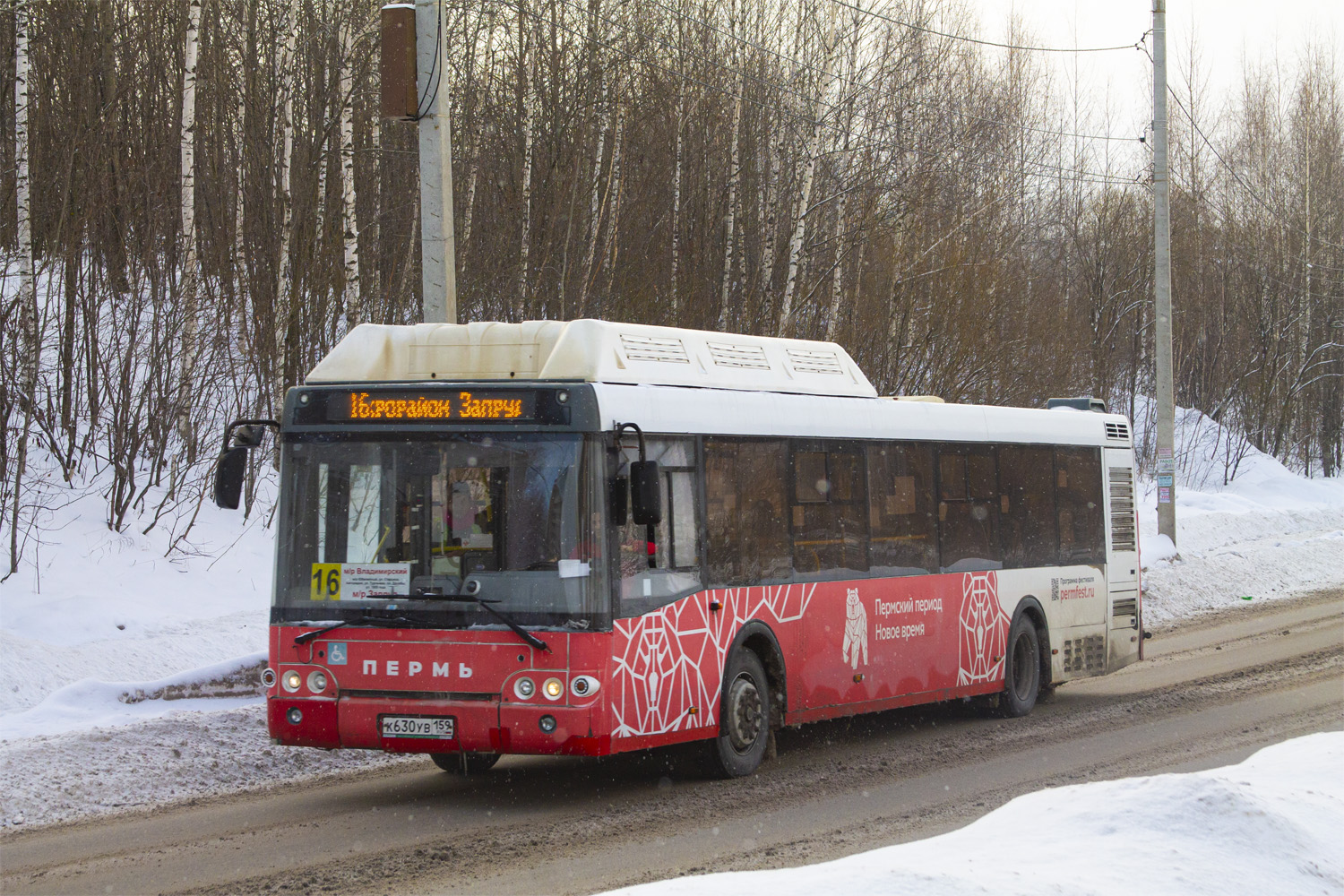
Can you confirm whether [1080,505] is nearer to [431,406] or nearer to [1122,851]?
[431,406]

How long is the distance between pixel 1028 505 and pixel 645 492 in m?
6.07

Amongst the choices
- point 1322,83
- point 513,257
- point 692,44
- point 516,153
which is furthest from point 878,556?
point 1322,83

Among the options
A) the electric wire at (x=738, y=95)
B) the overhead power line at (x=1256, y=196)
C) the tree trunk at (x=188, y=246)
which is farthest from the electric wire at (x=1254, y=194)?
the tree trunk at (x=188, y=246)

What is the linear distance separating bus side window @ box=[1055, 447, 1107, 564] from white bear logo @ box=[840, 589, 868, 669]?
3613mm

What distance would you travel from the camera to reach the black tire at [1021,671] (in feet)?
43.9

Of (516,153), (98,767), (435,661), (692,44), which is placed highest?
(692,44)

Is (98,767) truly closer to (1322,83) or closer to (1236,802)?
(1236,802)

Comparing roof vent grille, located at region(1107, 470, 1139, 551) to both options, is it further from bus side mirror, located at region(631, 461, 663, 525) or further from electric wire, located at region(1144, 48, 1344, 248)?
electric wire, located at region(1144, 48, 1344, 248)

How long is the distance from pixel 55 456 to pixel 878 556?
37.0 ft

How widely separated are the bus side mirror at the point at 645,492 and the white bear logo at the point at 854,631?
2.91 meters

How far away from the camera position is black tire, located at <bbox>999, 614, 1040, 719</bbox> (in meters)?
13.4

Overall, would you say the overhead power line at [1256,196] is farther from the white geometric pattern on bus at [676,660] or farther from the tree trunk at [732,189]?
the white geometric pattern on bus at [676,660]

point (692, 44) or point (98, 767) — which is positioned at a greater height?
point (692, 44)

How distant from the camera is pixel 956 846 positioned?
614 cm
